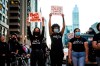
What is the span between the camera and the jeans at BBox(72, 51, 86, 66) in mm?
8998

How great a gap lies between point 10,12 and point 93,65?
107 metres

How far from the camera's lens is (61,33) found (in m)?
9.92

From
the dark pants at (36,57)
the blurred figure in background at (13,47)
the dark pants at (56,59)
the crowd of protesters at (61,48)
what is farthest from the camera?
the blurred figure in background at (13,47)

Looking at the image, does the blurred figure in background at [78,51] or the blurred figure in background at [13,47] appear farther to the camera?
Result: the blurred figure in background at [13,47]

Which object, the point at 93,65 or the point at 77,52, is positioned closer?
the point at 77,52

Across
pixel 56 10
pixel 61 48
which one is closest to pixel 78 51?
pixel 61 48

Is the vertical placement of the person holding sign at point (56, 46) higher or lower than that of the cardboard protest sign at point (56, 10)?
lower

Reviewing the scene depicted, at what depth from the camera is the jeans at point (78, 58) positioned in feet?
29.5

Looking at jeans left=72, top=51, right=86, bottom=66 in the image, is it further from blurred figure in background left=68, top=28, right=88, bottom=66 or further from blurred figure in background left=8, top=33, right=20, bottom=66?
blurred figure in background left=8, top=33, right=20, bottom=66

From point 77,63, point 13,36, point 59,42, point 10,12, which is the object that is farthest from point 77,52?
point 10,12

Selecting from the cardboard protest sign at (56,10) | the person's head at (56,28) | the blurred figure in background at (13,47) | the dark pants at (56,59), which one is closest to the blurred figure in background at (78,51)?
the dark pants at (56,59)

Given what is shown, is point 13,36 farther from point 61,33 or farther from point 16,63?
point 61,33

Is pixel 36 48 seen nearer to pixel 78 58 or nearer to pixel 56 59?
pixel 56 59

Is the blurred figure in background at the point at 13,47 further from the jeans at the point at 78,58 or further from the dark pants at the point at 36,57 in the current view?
the jeans at the point at 78,58
